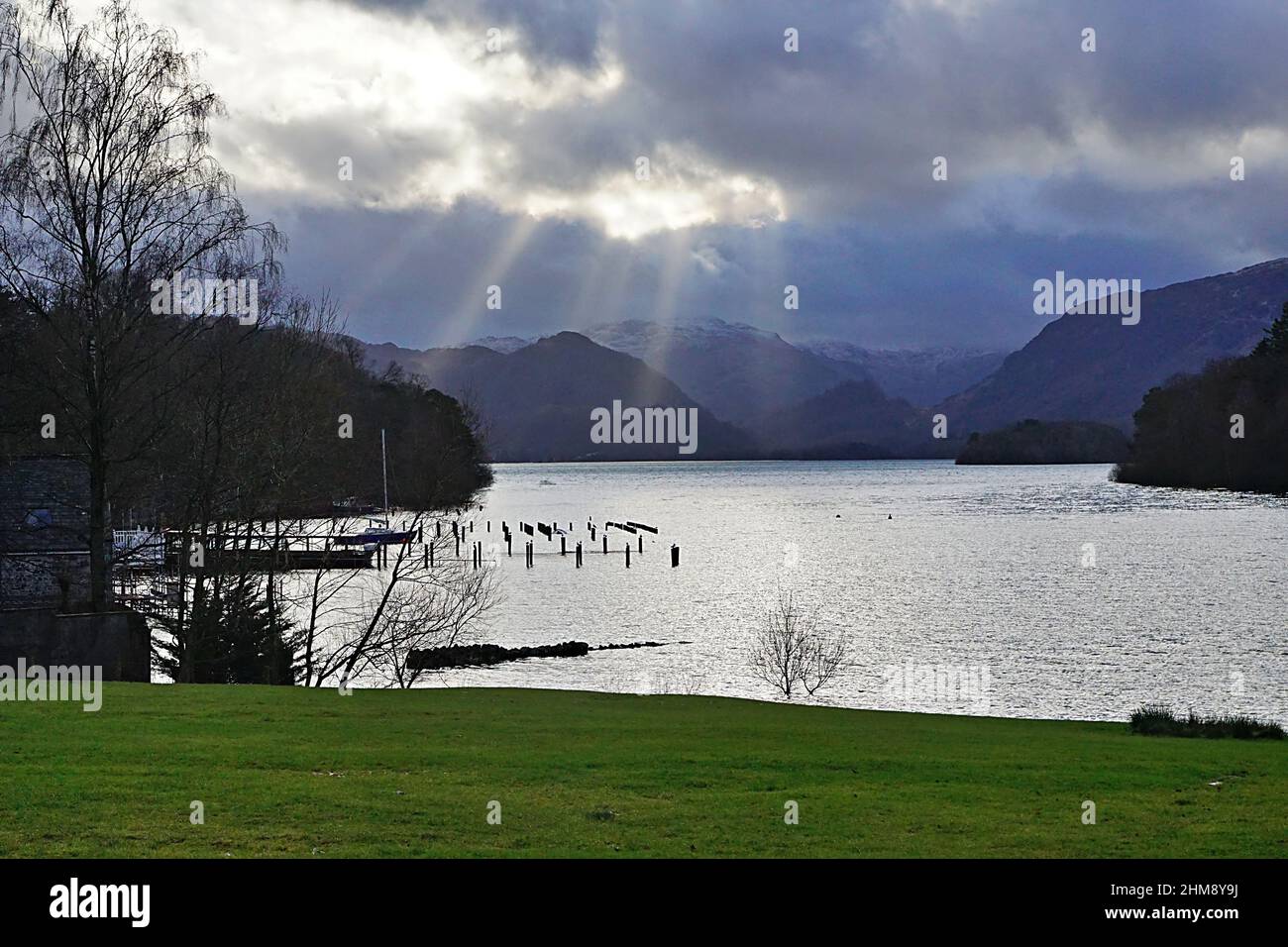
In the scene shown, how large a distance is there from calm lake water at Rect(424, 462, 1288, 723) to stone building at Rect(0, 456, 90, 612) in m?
12.5

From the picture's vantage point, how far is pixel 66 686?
21.1 meters

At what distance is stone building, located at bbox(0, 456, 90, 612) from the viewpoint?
1169 inches

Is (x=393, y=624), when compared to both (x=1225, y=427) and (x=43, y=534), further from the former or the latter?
(x=1225, y=427)

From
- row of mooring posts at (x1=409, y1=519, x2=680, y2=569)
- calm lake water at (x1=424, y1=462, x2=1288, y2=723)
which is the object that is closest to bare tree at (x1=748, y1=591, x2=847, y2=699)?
calm lake water at (x1=424, y1=462, x2=1288, y2=723)

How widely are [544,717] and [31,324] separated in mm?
21860

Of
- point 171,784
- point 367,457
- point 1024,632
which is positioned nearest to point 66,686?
point 171,784

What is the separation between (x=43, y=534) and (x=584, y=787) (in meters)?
22.3

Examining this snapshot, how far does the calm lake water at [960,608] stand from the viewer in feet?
117

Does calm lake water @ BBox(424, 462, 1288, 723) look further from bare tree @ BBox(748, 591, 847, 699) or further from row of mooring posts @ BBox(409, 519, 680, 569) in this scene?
row of mooring posts @ BBox(409, 519, 680, 569)

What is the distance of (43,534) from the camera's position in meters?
29.6

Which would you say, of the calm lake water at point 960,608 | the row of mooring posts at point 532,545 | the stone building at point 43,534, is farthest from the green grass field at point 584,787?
the row of mooring posts at point 532,545

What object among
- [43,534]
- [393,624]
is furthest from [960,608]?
[43,534]

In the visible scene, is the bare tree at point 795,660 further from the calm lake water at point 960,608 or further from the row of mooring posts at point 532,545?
the row of mooring posts at point 532,545
